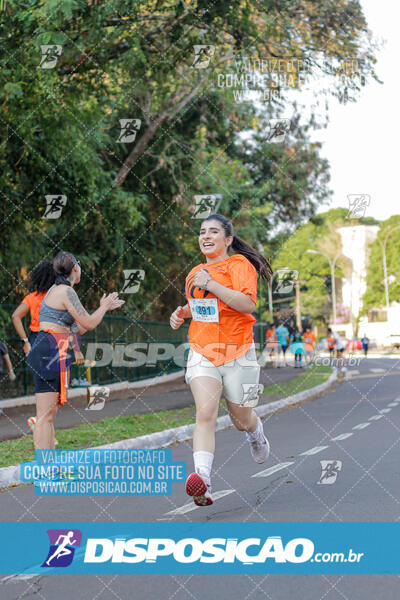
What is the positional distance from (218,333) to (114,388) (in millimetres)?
14755

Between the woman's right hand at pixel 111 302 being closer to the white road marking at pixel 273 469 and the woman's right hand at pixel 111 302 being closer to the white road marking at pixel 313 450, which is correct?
the white road marking at pixel 273 469

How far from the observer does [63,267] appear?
23.8ft

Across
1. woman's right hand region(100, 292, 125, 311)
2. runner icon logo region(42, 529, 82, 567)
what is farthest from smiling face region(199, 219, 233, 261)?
runner icon logo region(42, 529, 82, 567)

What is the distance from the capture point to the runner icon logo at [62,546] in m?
4.63

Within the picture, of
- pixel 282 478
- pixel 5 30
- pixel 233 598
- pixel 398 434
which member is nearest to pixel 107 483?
pixel 282 478

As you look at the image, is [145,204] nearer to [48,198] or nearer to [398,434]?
[48,198]

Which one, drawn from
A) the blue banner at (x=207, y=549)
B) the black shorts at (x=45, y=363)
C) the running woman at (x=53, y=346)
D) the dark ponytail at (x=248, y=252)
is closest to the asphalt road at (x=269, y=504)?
the blue banner at (x=207, y=549)

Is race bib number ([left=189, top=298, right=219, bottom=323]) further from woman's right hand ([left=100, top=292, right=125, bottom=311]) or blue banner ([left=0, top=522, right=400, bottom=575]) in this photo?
blue banner ([left=0, top=522, right=400, bottom=575])

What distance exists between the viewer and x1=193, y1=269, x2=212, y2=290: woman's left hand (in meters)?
5.57

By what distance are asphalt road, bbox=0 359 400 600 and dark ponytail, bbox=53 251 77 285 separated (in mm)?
1750

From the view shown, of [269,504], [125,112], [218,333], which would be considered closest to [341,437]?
[269,504]

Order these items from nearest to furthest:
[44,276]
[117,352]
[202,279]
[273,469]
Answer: [202,279], [273,469], [44,276], [117,352]

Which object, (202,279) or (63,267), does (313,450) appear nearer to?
(63,267)

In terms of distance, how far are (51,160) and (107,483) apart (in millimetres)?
8927
